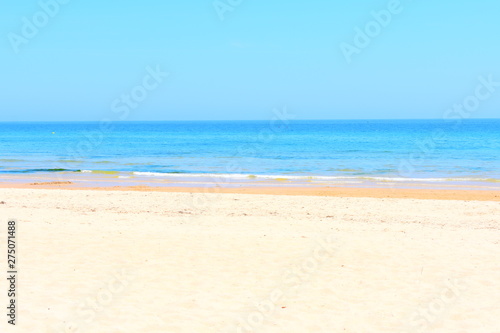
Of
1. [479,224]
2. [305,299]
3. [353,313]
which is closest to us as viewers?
[353,313]

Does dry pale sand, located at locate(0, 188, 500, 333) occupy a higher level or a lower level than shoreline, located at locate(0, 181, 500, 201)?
lower

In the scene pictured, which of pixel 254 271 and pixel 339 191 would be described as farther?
pixel 339 191

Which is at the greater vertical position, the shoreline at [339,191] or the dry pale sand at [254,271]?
the shoreline at [339,191]

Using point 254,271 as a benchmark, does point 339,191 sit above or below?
above

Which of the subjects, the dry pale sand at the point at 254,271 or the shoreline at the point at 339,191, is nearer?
the dry pale sand at the point at 254,271

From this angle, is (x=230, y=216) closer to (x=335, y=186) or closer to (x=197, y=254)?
(x=197, y=254)

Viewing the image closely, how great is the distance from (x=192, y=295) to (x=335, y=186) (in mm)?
17061

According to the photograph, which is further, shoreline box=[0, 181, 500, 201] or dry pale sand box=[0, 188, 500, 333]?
shoreline box=[0, 181, 500, 201]

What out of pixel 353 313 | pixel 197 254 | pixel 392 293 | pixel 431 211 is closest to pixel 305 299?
pixel 353 313

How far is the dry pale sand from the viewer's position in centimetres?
650

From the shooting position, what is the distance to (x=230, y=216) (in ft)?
46.1

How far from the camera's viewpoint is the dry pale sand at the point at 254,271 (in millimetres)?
6500

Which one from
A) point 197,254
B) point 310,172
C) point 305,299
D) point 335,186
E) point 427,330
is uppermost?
point 310,172

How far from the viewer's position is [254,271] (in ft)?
28.2
